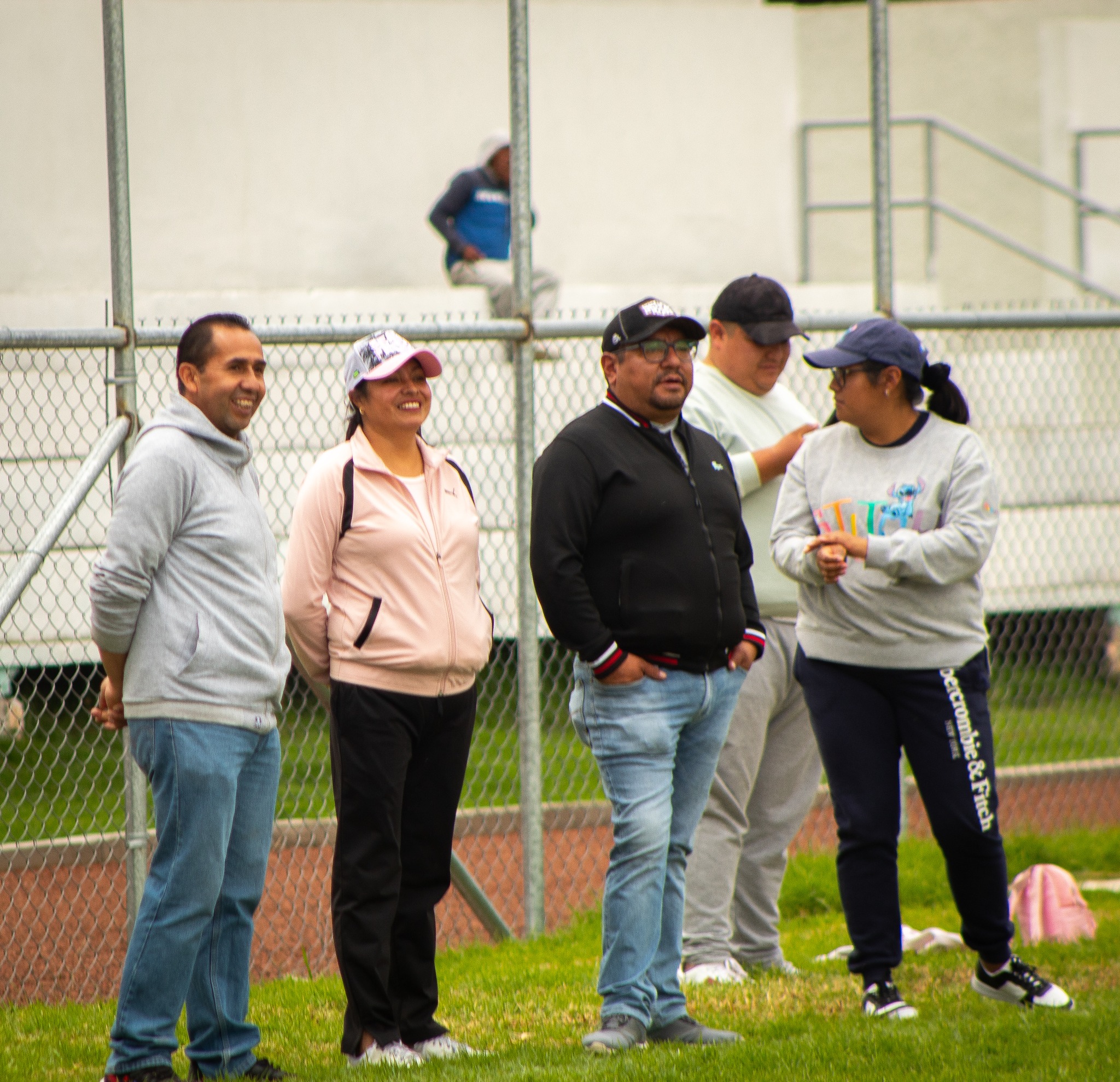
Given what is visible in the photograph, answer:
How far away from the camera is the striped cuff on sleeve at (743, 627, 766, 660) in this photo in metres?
4.48

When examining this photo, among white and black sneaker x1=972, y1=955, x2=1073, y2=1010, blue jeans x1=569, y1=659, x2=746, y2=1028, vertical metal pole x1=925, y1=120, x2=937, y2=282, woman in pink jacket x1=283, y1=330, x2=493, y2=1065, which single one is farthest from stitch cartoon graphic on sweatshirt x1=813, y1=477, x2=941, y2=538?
vertical metal pole x1=925, y1=120, x2=937, y2=282

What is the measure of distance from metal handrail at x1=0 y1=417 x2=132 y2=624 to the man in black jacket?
152 centimetres

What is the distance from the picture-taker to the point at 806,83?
14.4 meters

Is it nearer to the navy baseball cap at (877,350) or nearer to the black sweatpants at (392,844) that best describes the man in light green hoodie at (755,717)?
the navy baseball cap at (877,350)

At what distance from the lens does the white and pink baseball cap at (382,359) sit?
4172 mm

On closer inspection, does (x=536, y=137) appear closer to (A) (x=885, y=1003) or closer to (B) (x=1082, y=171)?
(B) (x=1082, y=171)

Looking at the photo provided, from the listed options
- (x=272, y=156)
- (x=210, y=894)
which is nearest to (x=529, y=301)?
(x=210, y=894)

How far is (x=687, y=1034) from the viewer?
432 cm

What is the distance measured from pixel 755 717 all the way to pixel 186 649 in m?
2.20

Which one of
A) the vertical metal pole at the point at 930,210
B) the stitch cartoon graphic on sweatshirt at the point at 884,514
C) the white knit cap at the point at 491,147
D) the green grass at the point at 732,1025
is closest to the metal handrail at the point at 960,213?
the vertical metal pole at the point at 930,210

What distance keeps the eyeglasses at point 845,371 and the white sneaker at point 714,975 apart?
197cm

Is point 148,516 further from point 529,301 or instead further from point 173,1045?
point 529,301

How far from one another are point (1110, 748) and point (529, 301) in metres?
5.62

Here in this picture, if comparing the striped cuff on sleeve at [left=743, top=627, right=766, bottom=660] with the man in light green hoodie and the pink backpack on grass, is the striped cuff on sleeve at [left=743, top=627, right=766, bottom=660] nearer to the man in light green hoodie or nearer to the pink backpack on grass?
the man in light green hoodie
